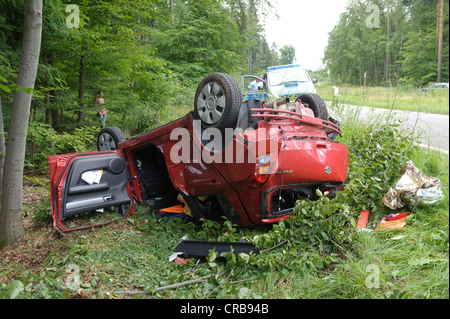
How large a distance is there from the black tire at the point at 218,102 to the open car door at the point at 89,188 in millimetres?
1432

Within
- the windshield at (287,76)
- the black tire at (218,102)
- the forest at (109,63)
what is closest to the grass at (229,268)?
the black tire at (218,102)

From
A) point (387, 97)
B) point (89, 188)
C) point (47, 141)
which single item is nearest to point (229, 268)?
point (89, 188)

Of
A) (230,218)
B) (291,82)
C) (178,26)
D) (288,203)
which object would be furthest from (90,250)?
(178,26)

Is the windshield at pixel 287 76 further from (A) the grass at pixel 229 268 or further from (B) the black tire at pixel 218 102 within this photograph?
(A) the grass at pixel 229 268

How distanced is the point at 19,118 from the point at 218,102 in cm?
214

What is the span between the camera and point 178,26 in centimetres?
1562

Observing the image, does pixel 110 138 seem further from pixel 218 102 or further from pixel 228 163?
pixel 228 163

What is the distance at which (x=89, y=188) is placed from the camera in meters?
3.72

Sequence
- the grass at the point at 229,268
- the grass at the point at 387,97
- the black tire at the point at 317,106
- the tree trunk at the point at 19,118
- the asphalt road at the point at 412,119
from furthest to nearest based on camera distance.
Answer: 1. the grass at the point at 387,97
2. the asphalt road at the point at 412,119
3. the black tire at the point at 317,106
4. the tree trunk at the point at 19,118
5. the grass at the point at 229,268

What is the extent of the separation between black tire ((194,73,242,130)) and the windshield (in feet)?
22.7

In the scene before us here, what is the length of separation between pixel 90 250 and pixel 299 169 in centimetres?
215

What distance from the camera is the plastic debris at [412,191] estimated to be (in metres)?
3.16

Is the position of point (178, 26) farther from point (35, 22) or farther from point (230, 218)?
point (230, 218)

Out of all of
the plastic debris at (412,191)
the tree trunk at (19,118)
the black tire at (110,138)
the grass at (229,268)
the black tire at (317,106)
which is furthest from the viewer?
the black tire at (110,138)
